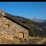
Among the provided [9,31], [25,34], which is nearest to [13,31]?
[9,31]

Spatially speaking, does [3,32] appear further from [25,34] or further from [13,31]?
[25,34]

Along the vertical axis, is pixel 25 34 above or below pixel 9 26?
below

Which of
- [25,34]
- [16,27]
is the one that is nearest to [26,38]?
[25,34]

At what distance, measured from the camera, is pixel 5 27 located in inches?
1001

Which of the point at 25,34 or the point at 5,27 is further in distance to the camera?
the point at 25,34

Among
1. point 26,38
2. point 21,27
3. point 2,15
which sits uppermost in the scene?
point 2,15

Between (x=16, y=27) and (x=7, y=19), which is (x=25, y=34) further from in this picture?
(x=7, y=19)

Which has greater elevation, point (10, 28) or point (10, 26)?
point (10, 26)

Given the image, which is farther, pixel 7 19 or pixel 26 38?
pixel 26 38

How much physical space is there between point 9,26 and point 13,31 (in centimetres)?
109

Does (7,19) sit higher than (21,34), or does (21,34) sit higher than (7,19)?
(7,19)

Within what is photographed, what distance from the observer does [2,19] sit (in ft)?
82.9

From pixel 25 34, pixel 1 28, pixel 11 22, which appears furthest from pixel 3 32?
pixel 25 34

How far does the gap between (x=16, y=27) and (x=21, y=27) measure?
978 mm
